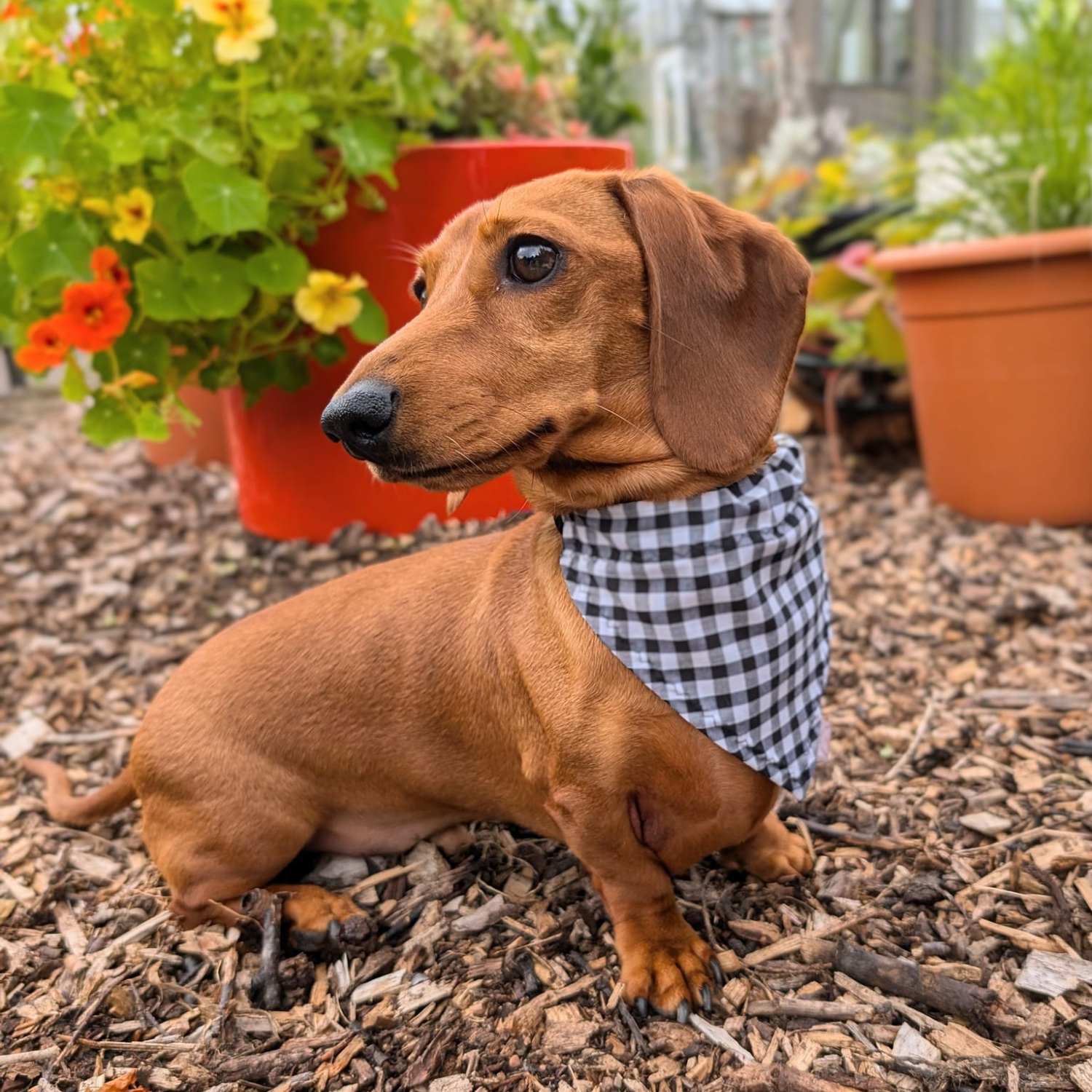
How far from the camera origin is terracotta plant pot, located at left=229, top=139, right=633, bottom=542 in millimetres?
3062

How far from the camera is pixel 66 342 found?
2734 millimetres

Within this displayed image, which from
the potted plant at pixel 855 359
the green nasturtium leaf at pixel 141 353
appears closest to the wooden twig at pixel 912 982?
the green nasturtium leaf at pixel 141 353

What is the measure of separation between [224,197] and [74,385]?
29.5 inches

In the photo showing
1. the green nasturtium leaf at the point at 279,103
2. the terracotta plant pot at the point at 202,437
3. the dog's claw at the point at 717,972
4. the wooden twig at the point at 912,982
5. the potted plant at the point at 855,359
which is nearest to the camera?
the wooden twig at the point at 912,982

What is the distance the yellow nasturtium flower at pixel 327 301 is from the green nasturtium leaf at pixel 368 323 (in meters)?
0.08

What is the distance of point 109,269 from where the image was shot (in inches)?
108

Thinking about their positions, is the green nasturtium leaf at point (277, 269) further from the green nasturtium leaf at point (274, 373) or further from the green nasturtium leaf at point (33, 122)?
the green nasturtium leaf at point (33, 122)

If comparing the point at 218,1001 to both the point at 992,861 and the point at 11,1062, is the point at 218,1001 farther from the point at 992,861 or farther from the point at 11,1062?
the point at 992,861

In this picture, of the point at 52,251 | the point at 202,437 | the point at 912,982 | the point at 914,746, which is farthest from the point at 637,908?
the point at 202,437

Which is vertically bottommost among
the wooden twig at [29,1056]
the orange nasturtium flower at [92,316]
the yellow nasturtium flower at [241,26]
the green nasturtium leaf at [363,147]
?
the wooden twig at [29,1056]

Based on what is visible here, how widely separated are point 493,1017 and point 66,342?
2085mm

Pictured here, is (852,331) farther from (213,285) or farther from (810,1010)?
(810,1010)

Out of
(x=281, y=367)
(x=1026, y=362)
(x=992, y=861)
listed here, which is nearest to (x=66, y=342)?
(x=281, y=367)

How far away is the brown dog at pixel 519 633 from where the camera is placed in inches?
62.7
